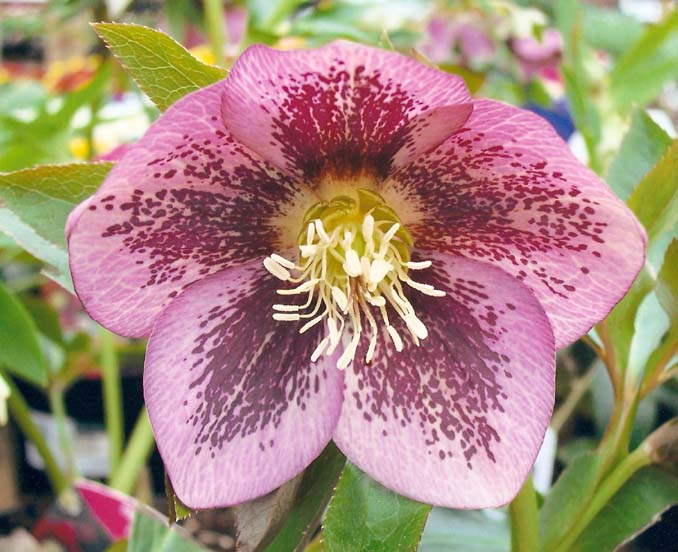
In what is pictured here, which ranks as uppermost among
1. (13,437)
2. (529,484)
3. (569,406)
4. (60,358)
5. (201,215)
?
(201,215)

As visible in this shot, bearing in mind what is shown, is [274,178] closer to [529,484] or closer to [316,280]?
[316,280]

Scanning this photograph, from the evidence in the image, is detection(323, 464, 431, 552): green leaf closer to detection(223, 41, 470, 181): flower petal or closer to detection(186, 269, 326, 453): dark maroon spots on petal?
detection(186, 269, 326, 453): dark maroon spots on petal

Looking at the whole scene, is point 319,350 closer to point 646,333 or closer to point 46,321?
point 646,333

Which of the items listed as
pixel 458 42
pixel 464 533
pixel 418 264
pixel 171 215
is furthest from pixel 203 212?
pixel 458 42

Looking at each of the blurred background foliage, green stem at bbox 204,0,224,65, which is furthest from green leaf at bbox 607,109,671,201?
green stem at bbox 204,0,224,65

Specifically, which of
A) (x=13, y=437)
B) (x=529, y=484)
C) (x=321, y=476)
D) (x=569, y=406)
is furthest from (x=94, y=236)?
(x=13, y=437)
